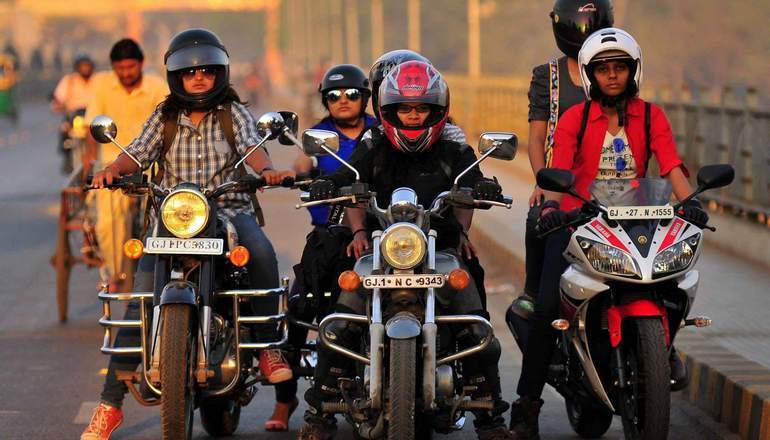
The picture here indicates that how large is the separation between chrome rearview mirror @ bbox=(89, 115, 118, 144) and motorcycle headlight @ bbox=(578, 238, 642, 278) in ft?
7.16

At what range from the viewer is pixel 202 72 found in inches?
320

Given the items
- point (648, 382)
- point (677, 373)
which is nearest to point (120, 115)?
point (677, 373)

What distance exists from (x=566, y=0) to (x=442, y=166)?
4.35 ft

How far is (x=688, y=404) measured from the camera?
344 inches

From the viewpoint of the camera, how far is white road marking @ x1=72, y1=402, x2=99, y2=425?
875 cm

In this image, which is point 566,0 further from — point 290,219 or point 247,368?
point 290,219

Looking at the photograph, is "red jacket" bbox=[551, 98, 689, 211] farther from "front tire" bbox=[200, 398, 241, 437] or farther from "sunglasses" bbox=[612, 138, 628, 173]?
"front tire" bbox=[200, 398, 241, 437]

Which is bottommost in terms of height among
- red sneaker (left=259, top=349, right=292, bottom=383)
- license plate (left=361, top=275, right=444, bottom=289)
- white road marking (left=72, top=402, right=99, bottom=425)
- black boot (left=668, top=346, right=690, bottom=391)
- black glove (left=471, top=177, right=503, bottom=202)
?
white road marking (left=72, top=402, right=99, bottom=425)

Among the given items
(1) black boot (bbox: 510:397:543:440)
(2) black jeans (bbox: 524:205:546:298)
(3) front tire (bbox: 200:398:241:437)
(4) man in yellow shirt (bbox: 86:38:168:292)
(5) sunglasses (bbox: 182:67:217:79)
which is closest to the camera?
(1) black boot (bbox: 510:397:543:440)

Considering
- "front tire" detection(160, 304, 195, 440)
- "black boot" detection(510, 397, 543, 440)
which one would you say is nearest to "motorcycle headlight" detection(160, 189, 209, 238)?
"front tire" detection(160, 304, 195, 440)

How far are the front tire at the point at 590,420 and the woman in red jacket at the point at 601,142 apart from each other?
471 mm

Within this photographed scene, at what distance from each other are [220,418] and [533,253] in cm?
162

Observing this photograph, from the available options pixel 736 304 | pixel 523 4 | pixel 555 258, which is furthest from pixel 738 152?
pixel 523 4

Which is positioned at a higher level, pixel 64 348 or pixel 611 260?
pixel 611 260
